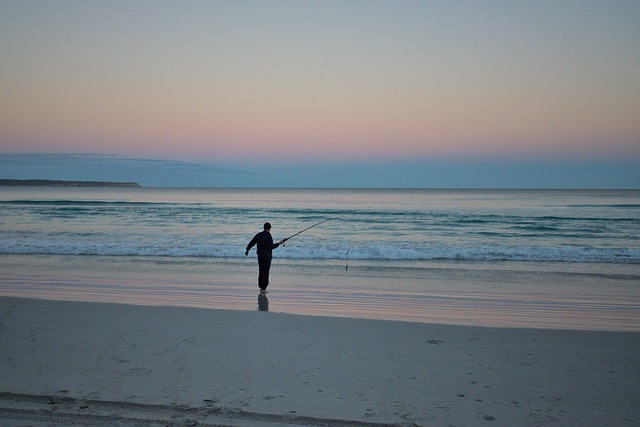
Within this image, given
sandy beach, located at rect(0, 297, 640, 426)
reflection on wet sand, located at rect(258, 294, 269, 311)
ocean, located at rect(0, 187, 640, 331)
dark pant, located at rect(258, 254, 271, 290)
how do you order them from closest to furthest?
sandy beach, located at rect(0, 297, 640, 426), reflection on wet sand, located at rect(258, 294, 269, 311), ocean, located at rect(0, 187, 640, 331), dark pant, located at rect(258, 254, 271, 290)

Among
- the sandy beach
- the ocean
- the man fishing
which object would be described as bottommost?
the ocean

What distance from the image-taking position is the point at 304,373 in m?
4.59

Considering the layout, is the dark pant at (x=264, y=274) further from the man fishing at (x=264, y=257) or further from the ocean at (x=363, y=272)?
the ocean at (x=363, y=272)

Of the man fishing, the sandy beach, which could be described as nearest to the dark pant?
the man fishing

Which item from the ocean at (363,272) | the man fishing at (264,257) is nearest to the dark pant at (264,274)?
the man fishing at (264,257)

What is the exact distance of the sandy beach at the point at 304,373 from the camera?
3.69 meters

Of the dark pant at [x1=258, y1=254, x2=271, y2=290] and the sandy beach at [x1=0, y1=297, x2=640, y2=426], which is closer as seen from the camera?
the sandy beach at [x1=0, y1=297, x2=640, y2=426]

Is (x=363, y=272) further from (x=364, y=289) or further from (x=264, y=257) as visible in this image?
(x=264, y=257)

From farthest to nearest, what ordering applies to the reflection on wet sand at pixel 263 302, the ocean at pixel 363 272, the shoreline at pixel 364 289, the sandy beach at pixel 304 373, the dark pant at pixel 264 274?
the dark pant at pixel 264 274, the ocean at pixel 363 272, the reflection on wet sand at pixel 263 302, the shoreline at pixel 364 289, the sandy beach at pixel 304 373

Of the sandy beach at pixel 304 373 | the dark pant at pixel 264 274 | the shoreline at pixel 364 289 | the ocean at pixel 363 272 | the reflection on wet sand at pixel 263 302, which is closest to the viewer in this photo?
the sandy beach at pixel 304 373

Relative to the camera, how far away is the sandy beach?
12.1 ft

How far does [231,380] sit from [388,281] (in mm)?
6863

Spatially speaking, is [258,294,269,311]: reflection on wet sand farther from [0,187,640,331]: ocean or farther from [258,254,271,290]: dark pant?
[258,254,271,290]: dark pant

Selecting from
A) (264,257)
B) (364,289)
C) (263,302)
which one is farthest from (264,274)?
(364,289)
